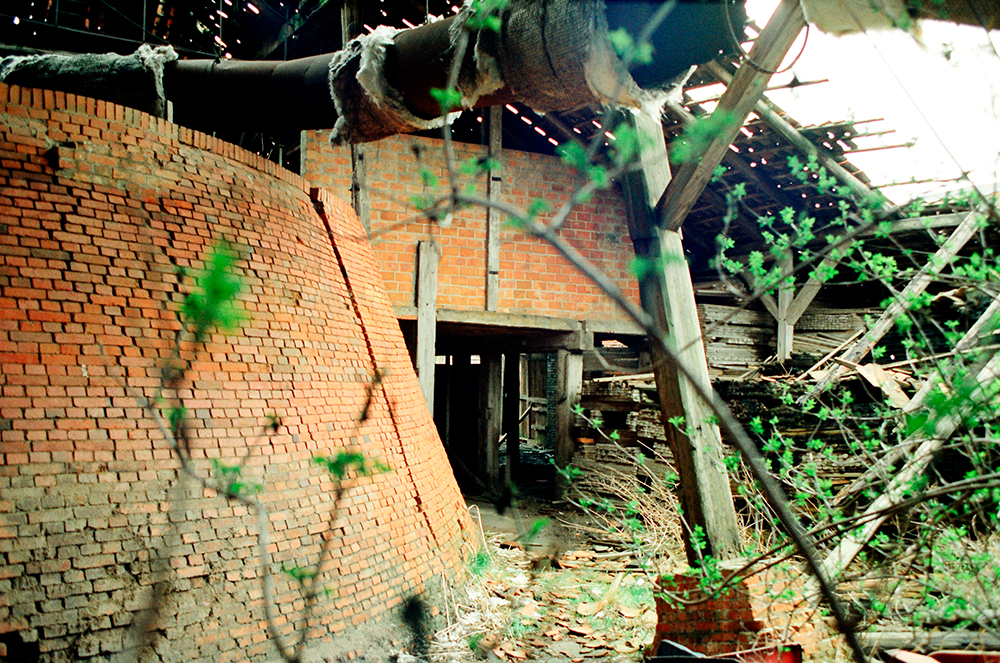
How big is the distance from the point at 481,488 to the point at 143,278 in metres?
7.00

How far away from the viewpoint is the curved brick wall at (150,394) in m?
2.93

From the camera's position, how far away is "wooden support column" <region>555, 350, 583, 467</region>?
8.37 m

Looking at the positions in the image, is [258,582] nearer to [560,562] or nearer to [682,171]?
[682,171]

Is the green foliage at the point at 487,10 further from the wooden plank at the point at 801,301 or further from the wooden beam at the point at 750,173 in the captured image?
the wooden plank at the point at 801,301

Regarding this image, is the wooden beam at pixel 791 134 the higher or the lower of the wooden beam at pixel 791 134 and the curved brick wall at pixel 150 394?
the higher

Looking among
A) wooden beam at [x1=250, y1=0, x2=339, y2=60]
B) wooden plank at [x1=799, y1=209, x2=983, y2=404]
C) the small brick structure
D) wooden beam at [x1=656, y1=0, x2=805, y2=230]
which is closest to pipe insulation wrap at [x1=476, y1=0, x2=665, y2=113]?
wooden beam at [x1=656, y1=0, x2=805, y2=230]

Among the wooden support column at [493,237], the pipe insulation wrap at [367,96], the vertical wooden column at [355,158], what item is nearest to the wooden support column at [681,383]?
the pipe insulation wrap at [367,96]

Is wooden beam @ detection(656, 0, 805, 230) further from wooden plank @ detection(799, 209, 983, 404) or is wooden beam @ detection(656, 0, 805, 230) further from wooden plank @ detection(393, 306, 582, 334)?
wooden plank @ detection(393, 306, 582, 334)

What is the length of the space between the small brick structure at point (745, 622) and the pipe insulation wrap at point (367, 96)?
115 inches

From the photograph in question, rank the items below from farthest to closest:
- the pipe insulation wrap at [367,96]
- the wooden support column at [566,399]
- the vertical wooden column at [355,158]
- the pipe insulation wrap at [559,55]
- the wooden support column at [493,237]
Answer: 1. the wooden support column at [566,399]
2. the wooden support column at [493,237]
3. the vertical wooden column at [355,158]
4. the pipe insulation wrap at [367,96]
5. the pipe insulation wrap at [559,55]

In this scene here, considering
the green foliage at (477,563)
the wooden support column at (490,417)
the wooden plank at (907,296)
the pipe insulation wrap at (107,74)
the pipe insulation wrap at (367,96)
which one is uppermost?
the pipe insulation wrap at (107,74)

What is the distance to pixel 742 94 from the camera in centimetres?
294

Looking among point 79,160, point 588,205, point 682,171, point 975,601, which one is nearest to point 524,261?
point 588,205

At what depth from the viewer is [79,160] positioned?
3.42m
